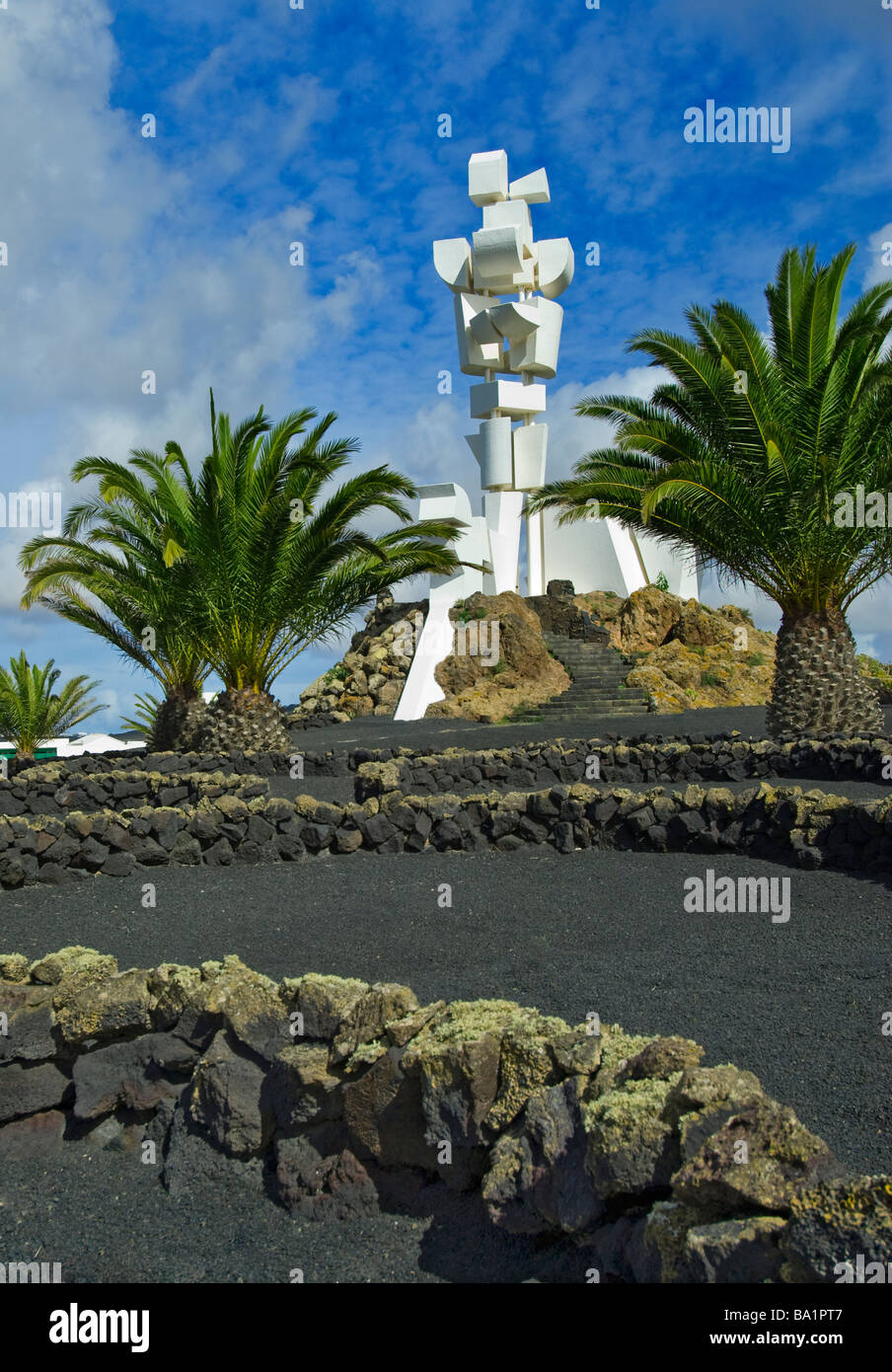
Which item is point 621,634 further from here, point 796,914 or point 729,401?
point 796,914

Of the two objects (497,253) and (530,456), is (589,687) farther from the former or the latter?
(497,253)

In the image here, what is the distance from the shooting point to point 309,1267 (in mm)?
2707

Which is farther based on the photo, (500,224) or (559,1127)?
(500,224)

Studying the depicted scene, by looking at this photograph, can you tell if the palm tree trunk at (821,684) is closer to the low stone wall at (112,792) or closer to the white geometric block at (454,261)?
the low stone wall at (112,792)

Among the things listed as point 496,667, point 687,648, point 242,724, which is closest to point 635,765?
point 242,724

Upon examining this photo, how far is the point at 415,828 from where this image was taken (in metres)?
7.94

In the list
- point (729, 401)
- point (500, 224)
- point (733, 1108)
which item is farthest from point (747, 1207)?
point (500, 224)

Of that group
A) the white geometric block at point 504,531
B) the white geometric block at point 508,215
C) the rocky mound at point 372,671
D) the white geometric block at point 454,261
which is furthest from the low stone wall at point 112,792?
the white geometric block at point 508,215

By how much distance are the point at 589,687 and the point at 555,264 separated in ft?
51.8

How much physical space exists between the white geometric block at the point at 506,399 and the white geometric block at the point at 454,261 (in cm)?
353

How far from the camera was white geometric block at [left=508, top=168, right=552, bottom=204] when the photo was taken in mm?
29172

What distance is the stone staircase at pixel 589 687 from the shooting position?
20.4m

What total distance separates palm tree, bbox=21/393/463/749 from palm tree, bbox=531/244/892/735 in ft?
10.8
